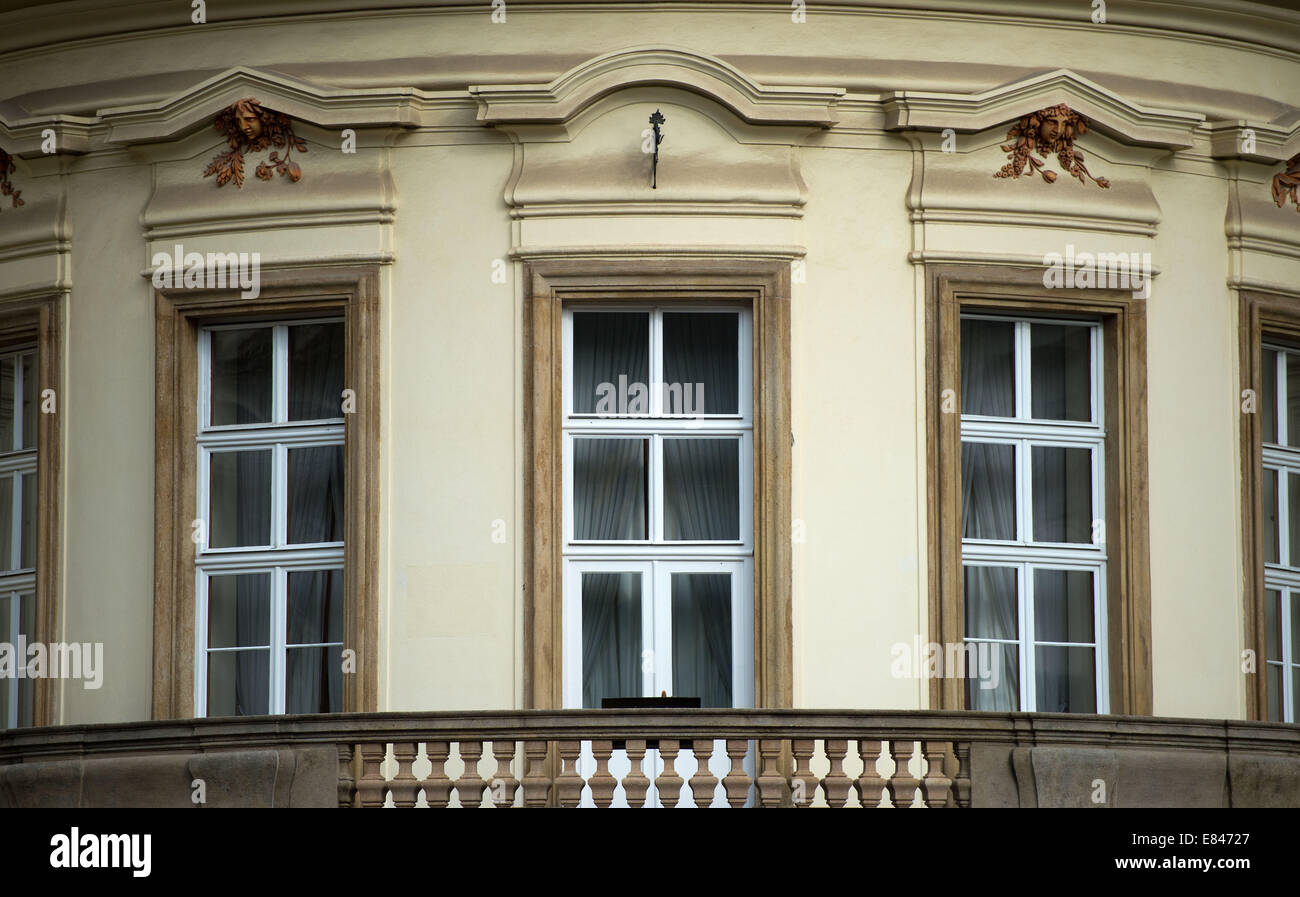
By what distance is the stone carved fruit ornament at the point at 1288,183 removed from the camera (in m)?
15.2

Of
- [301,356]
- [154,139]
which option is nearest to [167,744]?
[301,356]

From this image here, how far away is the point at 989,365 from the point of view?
48.3ft

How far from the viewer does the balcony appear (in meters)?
12.2

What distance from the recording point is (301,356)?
14688 millimetres

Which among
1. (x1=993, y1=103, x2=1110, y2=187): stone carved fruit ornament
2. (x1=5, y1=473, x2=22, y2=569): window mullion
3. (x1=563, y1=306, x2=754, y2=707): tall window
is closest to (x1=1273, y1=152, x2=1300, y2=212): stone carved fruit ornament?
(x1=993, y1=103, x2=1110, y2=187): stone carved fruit ornament

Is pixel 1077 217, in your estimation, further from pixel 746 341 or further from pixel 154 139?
pixel 154 139

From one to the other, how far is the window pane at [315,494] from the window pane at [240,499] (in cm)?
18

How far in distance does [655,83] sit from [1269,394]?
4754mm

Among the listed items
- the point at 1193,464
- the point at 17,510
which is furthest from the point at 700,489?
the point at 17,510

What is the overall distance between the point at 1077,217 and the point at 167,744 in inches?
253

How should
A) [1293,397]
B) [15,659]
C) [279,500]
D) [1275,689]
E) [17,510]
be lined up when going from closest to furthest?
[279,500], [15,659], [1275,689], [17,510], [1293,397]

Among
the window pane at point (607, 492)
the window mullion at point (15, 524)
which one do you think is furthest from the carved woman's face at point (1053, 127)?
the window mullion at point (15, 524)

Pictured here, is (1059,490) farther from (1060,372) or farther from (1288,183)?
(1288,183)

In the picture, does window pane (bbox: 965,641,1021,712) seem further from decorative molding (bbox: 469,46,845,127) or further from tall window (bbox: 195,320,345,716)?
tall window (bbox: 195,320,345,716)
